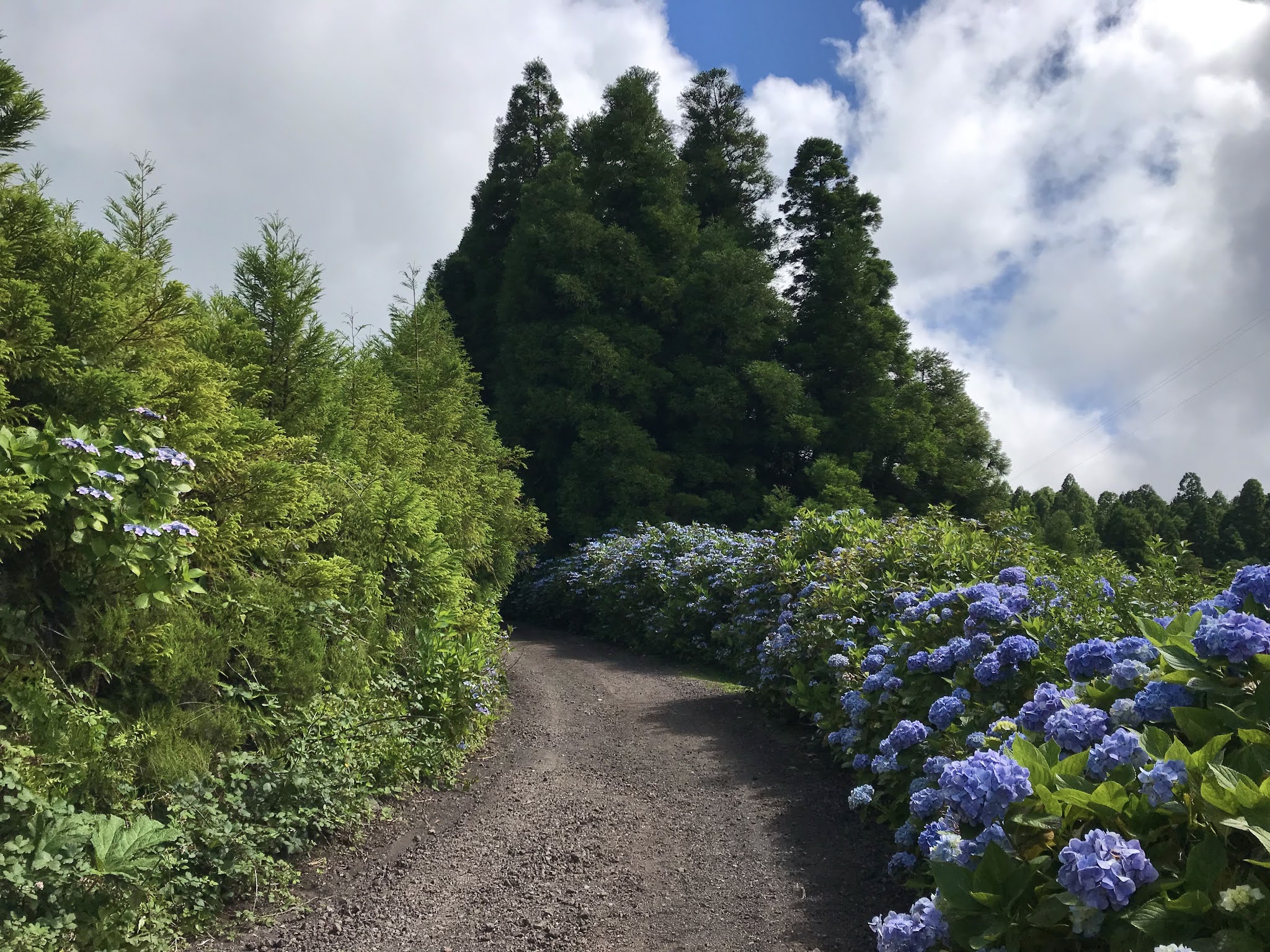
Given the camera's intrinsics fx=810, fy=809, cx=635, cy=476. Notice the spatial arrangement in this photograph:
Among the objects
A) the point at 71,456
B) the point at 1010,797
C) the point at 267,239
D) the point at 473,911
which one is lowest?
the point at 473,911

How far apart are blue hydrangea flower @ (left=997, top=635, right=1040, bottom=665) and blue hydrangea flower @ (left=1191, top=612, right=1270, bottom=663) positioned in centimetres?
130

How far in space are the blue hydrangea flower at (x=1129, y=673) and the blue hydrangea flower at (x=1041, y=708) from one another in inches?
7.3

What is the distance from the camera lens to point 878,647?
16.2 feet

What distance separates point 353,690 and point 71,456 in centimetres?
222

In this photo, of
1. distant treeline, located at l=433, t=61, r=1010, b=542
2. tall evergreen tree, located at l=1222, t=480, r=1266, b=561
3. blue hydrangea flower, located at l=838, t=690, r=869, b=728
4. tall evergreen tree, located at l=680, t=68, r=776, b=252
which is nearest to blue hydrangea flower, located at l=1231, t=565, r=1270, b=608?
blue hydrangea flower, located at l=838, t=690, r=869, b=728

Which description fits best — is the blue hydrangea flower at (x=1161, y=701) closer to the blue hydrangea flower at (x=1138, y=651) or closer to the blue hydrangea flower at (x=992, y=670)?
the blue hydrangea flower at (x=1138, y=651)

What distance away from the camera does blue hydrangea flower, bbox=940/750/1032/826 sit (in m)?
2.25

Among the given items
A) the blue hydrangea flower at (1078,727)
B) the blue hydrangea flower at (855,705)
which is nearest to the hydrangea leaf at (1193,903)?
the blue hydrangea flower at (1078,727)

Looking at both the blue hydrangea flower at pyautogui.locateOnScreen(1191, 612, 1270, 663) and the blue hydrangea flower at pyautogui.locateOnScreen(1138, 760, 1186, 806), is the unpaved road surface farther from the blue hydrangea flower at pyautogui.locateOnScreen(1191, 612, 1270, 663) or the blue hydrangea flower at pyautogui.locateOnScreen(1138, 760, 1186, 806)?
the blue hydrangea flower at pyautogui.locateOnScreen(1191, 612, 1270, 663)

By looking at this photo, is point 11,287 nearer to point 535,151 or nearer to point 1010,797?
point 1010,797

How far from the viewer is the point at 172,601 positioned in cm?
390

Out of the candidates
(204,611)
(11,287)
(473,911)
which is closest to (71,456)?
(11,287)

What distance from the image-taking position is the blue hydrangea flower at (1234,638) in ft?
7.16

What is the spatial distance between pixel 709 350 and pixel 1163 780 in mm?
15305
